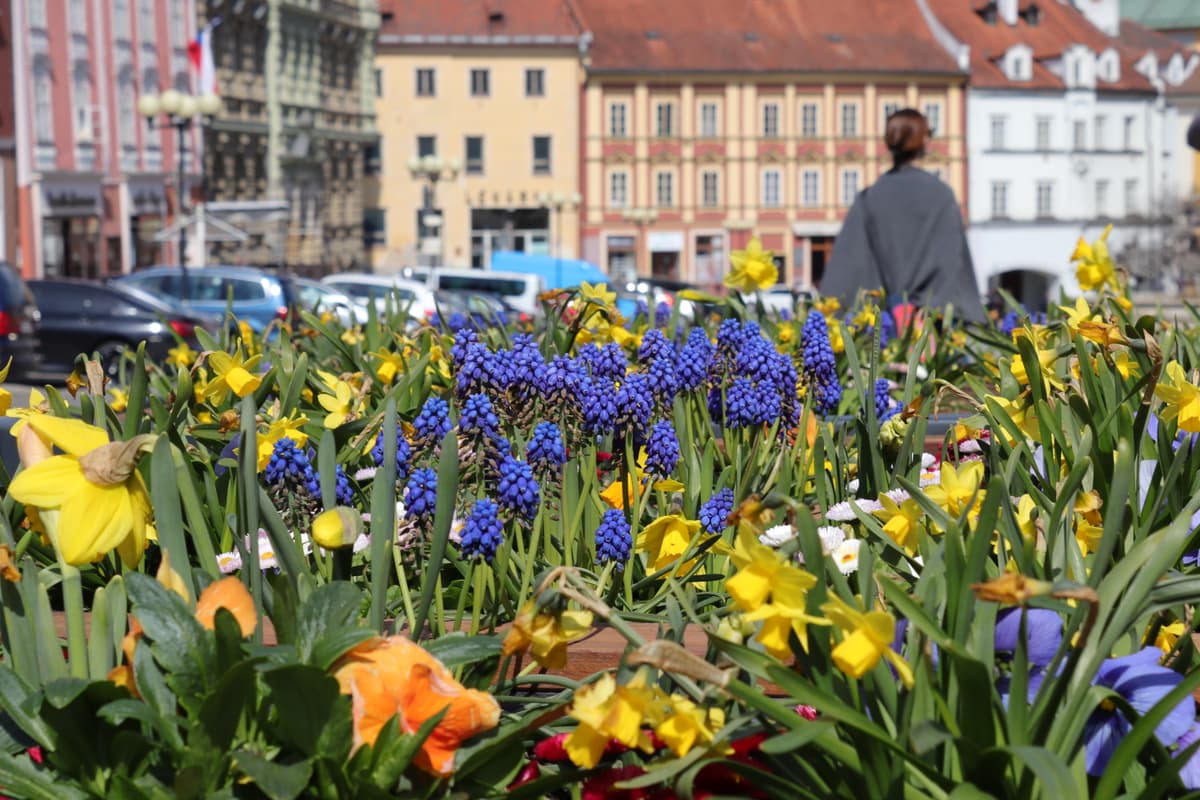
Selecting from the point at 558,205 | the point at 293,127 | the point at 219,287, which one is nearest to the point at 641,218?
the point at 558,205

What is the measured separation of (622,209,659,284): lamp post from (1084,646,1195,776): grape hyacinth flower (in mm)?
56501

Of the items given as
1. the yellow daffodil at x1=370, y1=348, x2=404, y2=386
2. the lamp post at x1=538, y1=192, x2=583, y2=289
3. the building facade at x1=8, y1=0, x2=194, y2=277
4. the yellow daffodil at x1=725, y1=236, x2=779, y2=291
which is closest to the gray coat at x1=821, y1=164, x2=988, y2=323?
the yellow daffodil at x1=725, y1=236, x2=779, y2=291

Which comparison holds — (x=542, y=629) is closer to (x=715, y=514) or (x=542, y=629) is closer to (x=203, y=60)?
(x=715, y=514)

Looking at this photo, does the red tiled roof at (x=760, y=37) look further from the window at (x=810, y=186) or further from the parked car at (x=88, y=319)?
the parked car at (x=88, y=319)

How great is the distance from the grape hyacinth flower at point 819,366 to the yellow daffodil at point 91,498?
149 centimetres

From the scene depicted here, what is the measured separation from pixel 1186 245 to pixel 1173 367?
58.0 metres

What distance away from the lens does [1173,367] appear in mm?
2221

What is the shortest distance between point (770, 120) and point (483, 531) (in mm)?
58075

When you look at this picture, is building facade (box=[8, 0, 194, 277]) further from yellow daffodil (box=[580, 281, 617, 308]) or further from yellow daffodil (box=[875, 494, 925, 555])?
yellow daffodil (box=[875, 494, 925, 555])

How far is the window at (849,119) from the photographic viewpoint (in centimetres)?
5950

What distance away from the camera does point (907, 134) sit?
20.9 feet

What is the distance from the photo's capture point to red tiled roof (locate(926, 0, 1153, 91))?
198 feet

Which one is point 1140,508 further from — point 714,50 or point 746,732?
point 714,50

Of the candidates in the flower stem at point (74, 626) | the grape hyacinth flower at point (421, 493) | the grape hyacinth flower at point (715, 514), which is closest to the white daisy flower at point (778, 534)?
the grape hyacinth flower at point (715, 514)
